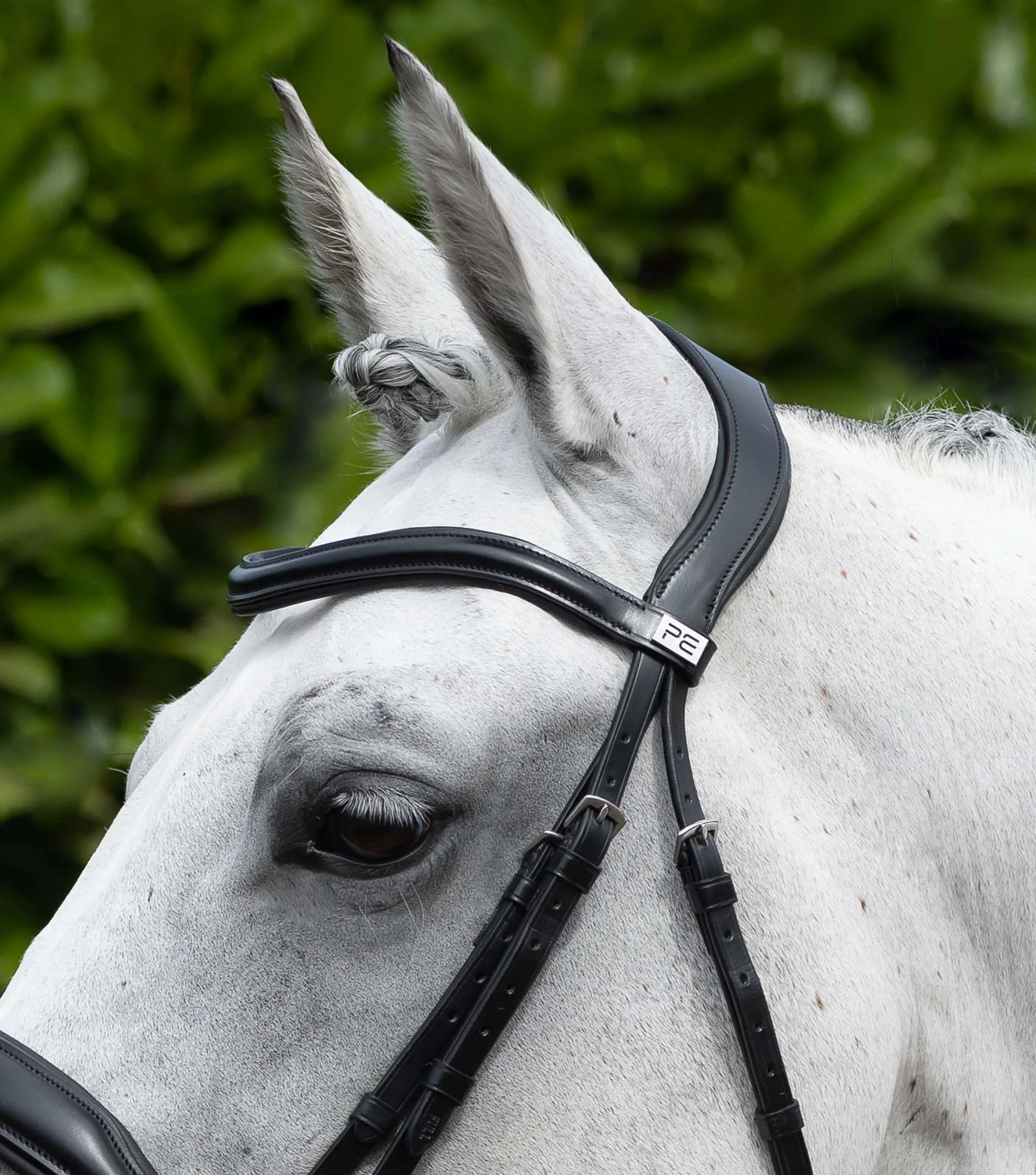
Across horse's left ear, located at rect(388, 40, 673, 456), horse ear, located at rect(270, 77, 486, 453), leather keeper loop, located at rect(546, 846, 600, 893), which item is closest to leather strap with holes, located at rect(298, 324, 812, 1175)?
leather keeper loop, located at rect(546, 846, 600, 893)

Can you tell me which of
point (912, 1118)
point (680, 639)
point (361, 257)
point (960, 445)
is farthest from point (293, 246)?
point (912, 1118)

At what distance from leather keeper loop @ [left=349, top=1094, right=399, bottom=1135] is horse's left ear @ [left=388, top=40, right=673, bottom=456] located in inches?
23.5

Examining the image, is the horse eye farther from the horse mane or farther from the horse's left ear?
the horse mane

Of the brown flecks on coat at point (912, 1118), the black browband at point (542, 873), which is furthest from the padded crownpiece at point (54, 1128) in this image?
the brown flecks on coat at point (912, 1118)

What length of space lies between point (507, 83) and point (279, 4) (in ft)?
1.85

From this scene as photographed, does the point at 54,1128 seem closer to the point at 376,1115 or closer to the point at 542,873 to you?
the point at 376,1115

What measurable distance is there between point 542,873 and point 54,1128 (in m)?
0.43

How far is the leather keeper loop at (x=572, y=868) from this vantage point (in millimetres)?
1029

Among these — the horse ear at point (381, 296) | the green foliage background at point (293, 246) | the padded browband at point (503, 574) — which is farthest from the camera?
the green foliage background at point (293, 246)

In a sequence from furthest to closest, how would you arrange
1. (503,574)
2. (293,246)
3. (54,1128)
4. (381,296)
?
(293,246)
(381,296)
(503,574)
(54,1128)

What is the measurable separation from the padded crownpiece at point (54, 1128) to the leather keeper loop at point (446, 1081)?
0.75 feet

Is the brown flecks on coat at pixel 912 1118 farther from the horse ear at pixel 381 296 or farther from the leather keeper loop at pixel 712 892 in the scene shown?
the horse ear at pixel 381 296

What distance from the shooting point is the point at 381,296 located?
1.42 metres

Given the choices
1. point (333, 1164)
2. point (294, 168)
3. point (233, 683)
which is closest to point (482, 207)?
point (294, 168)
